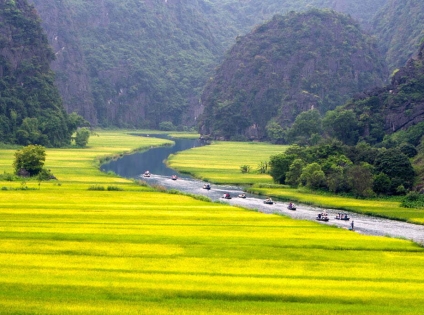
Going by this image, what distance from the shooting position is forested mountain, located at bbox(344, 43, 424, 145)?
125875mm

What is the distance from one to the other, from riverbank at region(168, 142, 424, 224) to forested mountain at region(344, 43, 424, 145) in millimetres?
19895

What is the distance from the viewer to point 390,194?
81.9m

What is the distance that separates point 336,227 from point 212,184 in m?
38.2

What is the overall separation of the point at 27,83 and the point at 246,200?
11232 centimetres

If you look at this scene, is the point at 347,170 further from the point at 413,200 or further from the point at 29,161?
the point at 29,161

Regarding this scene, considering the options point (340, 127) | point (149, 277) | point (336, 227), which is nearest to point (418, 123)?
point (340, 127)

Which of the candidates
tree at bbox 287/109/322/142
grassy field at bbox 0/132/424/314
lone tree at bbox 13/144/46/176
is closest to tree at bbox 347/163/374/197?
grassy field at bbox 0/132/424/314

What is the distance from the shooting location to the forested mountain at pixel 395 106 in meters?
126

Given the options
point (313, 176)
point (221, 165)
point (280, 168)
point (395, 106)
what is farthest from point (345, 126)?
point (313, 176)

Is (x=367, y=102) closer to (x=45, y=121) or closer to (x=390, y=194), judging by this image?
(x=390, y=194)

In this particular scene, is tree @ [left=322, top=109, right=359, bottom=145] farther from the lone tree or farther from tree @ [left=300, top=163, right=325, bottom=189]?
the lone tree

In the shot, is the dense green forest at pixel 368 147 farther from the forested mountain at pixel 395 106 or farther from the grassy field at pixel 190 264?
the grassy field at pixel 190 264

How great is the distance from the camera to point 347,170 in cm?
8575

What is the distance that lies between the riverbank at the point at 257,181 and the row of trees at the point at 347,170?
1.81m
